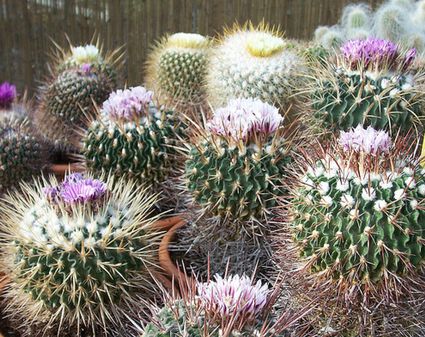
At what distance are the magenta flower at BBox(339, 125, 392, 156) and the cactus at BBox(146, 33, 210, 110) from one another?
3.37ft

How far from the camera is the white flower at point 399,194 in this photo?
994 millimetres

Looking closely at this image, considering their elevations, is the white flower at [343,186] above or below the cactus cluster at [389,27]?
below

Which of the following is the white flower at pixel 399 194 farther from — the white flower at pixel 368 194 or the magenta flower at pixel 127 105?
the magenta flower at pixel 127 105

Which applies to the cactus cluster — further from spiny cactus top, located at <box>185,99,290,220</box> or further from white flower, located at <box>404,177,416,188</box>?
white flower, located at <box>404,177,416,188</box>

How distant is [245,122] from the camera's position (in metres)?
1.36

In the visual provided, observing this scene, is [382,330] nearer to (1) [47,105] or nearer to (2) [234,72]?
(2) [234,72]

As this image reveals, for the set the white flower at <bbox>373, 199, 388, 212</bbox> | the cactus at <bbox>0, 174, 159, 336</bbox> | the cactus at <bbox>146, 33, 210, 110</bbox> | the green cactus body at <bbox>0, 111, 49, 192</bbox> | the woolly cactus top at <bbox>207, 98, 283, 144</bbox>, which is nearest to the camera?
the white flower at <bbox>373, 199, 388, 212</bbox>

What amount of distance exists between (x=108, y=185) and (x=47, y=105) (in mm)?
1077

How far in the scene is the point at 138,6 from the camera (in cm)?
438

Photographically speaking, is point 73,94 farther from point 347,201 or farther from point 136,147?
point 347,201

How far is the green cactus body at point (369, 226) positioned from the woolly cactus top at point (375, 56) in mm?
456

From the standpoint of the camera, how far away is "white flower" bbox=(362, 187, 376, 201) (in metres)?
1.00

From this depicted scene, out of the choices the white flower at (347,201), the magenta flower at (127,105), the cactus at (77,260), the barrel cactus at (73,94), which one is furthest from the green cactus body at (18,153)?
the white flower at (347,201)

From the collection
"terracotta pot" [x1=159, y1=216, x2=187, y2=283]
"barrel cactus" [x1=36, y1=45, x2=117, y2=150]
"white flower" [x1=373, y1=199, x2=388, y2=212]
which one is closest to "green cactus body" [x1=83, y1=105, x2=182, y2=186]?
"terracotta pot" [x1=159, y1=216, x2=187, y2=283]
